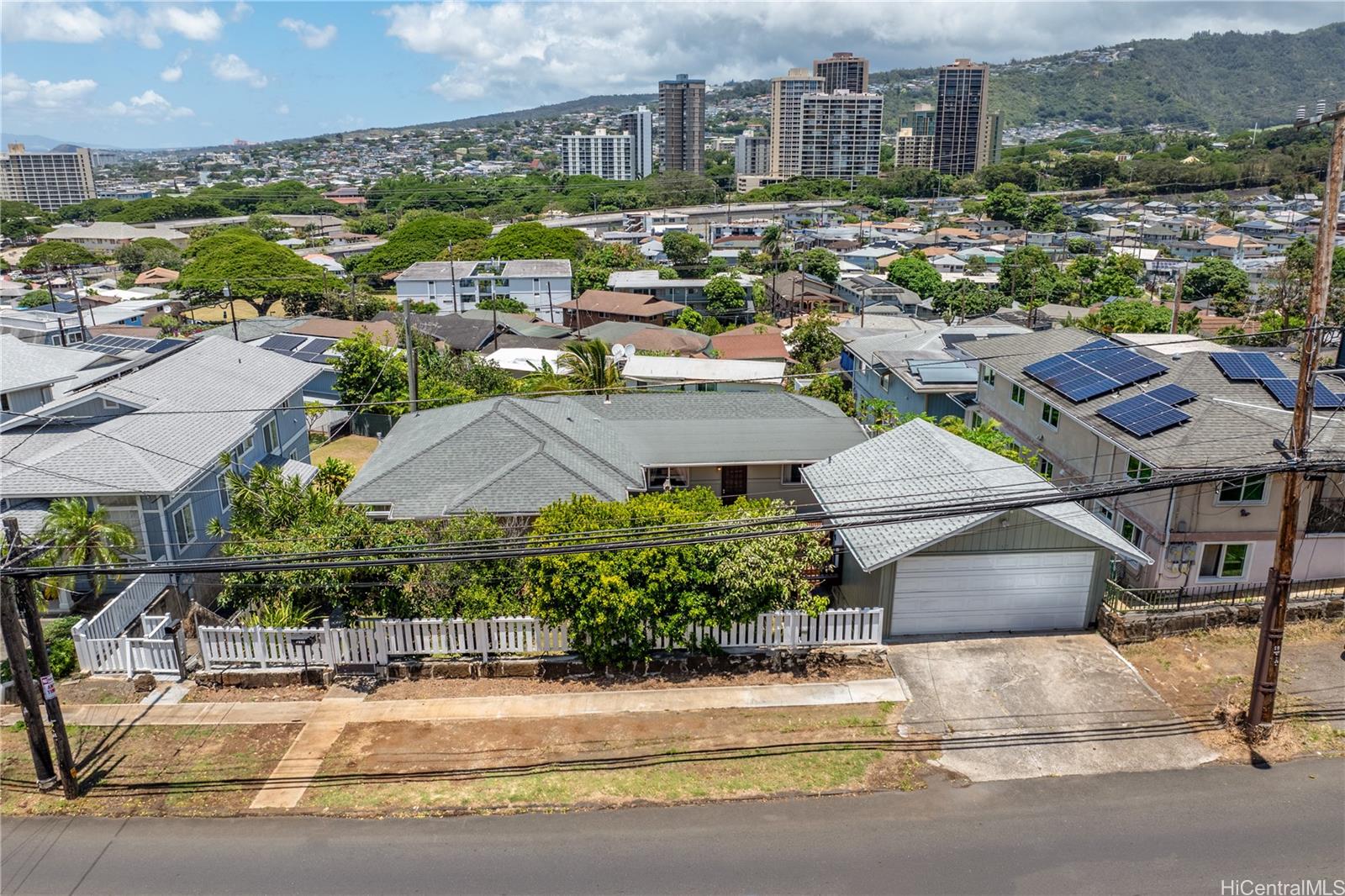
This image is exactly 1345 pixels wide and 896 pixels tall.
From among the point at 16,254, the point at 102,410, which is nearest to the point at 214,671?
the point at 102,410

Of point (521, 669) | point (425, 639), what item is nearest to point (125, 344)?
point (425, 639)

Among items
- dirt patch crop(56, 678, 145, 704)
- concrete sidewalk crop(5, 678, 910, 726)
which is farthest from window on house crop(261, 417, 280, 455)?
concrete sidewalk crop(5, 678, 910, 726)

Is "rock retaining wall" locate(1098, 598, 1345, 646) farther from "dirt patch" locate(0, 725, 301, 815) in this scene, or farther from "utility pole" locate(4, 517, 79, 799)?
"utility pole" locate(4, 517, 79, 799)

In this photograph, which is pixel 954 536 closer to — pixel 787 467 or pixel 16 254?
pixel 787 467

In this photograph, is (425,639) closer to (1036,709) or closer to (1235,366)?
(1036,709)

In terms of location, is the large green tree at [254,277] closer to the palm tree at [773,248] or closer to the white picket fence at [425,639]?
the palm tree at [773,248]

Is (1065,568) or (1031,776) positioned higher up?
(1065,568)
